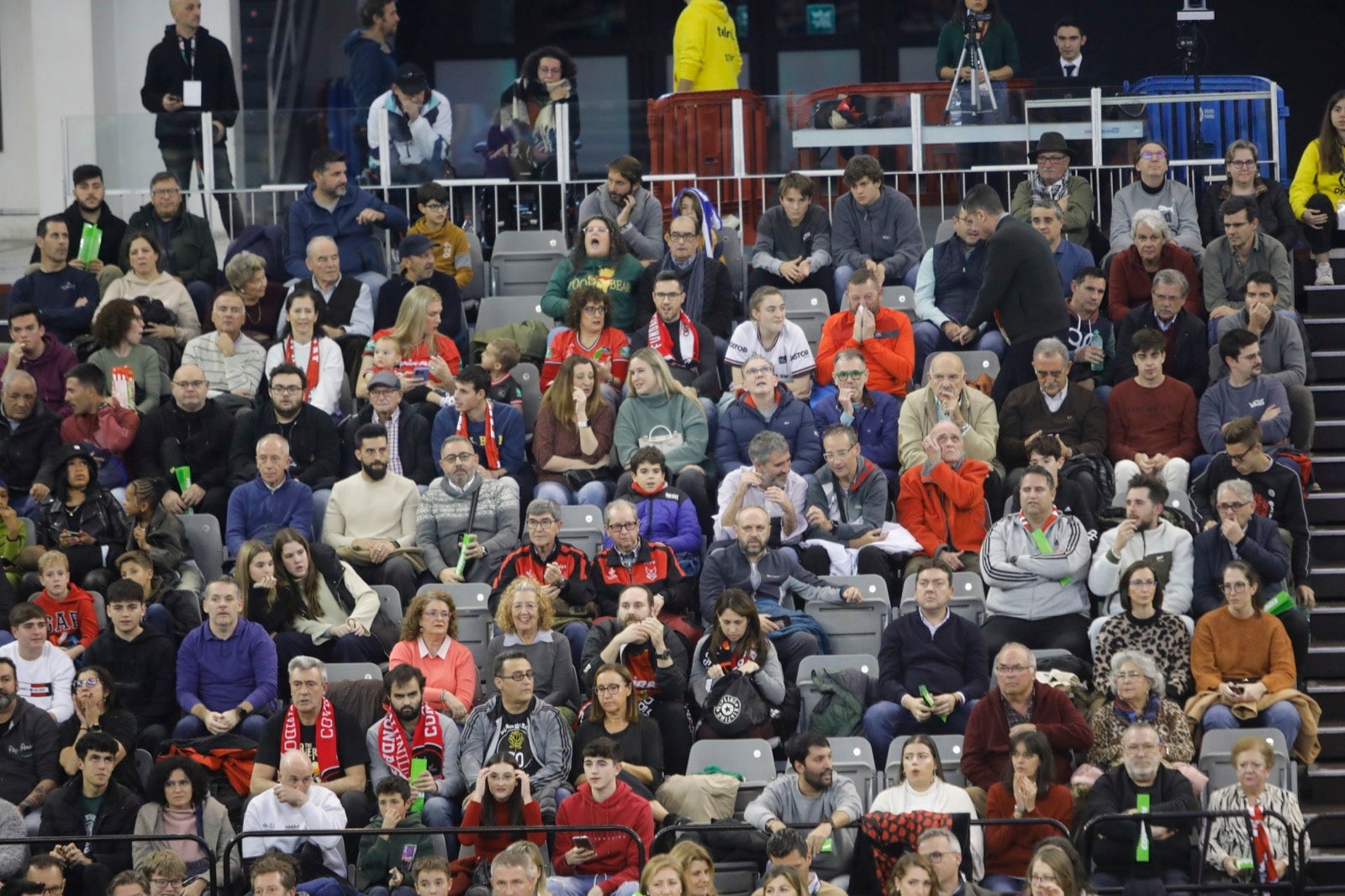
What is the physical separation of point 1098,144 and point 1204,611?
14.7 ft

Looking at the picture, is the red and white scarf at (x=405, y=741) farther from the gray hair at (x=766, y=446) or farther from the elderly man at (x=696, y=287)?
the elderly man at (x=696, y=287)

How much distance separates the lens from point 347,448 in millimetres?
12375

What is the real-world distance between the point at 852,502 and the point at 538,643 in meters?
1.86

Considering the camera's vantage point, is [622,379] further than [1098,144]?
No

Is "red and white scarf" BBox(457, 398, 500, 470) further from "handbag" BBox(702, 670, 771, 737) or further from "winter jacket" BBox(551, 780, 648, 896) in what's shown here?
"winter jacket" BBox(551, 780, 648, 896)

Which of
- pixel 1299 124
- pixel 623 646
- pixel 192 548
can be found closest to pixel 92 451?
pixel 192 548

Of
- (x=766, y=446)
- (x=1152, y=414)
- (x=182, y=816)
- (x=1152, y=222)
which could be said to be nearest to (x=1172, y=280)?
(x=1152, y=222)

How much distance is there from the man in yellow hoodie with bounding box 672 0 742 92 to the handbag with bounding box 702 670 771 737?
5.60m

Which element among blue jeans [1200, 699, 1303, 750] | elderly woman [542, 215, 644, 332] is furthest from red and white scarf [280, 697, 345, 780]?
blue jeans [1200, 699, 1303, 750]

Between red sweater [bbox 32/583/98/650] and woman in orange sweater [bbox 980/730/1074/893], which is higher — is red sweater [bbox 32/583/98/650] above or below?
above

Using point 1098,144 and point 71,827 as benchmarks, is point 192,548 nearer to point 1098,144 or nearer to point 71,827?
point 71,827

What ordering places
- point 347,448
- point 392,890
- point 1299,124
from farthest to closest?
point 1299,124 < point 347,448 < point 392,890

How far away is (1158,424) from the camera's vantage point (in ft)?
39.2

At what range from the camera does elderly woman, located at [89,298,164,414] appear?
1264cm
